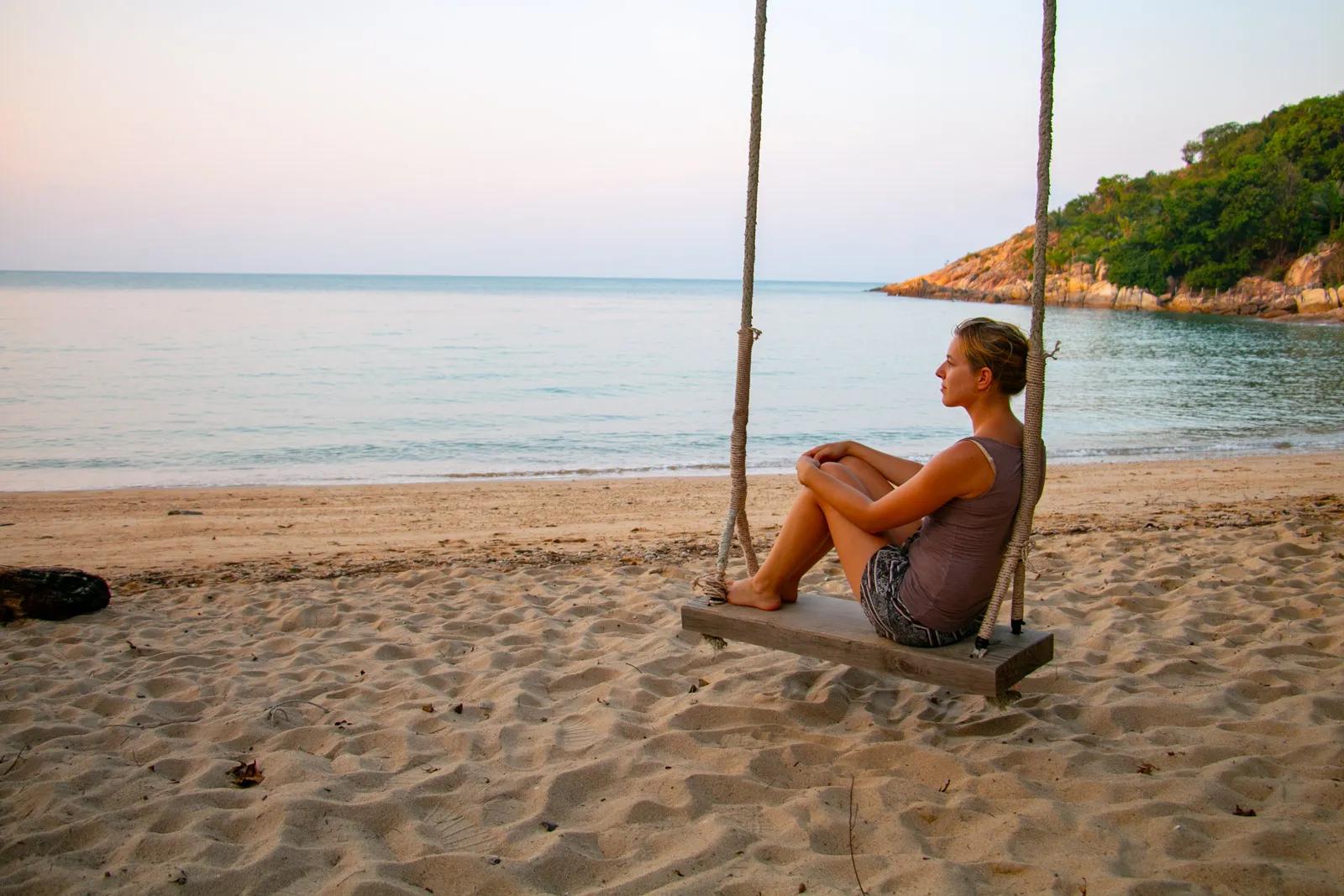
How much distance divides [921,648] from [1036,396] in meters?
0.80

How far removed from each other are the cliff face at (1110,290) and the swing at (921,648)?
33.0m

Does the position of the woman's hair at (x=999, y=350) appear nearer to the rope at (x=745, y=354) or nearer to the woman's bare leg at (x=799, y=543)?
the woman's bare leg at (x=799, y=543)

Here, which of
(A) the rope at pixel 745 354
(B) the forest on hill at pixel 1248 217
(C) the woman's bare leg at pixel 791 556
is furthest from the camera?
(B) the forest on hill at pixel 1248 217

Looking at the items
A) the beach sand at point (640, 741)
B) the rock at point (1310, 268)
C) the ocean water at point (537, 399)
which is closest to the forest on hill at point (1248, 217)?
the rock at point (1310, 268)

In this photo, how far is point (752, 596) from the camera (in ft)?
10.4

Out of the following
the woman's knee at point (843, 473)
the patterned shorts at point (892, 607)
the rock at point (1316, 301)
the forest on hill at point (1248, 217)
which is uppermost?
the forest on hill at point (1248, 217)

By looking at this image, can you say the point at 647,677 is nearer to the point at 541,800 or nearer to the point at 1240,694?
the point at 541,800

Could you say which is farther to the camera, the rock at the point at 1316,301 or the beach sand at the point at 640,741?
the rock at the point at 1316,301

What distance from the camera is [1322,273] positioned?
4419cm

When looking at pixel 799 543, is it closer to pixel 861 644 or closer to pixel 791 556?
pixel 791 556

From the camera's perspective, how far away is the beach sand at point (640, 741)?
88.5 inches

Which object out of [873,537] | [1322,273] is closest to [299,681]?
[873,537]

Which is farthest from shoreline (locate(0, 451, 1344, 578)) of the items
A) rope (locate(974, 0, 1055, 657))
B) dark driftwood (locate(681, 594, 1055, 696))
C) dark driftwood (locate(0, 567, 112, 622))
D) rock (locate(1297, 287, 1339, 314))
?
rock (locate(1297, 287, 1339, 314))

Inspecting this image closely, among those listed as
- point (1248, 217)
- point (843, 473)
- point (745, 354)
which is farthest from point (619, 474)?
point (1248, 217)
